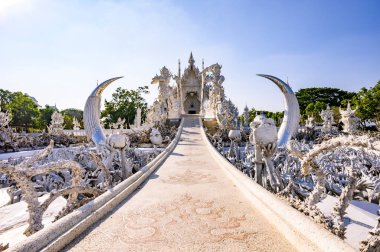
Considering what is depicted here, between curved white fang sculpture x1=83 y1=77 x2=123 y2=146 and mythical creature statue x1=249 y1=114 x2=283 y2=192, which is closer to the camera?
mythical creature statue x1=249 y1=114 x2=283 y2=192

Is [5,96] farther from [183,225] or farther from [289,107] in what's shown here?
[183,225]

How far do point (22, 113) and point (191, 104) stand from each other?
99.2ft

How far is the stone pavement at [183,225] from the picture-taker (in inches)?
91.5

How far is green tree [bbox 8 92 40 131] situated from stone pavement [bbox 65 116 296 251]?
46708 mm

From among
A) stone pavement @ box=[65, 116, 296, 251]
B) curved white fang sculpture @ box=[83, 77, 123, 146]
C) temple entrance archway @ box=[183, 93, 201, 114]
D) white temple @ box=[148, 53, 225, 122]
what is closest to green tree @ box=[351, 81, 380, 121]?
white temple @ box=[148, 53, 225, 122]

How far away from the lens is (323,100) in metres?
58.5

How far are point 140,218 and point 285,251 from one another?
70.7 inches

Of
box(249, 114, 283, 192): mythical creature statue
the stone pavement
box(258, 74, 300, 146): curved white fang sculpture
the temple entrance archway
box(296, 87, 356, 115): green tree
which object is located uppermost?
box(296, 87, 356, 115): green tree

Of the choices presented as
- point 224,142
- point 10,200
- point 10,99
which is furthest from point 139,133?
point 10,99

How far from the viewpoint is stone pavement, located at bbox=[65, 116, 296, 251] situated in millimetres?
2324

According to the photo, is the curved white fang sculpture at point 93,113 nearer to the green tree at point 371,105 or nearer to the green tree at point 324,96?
the green tree at point 371,105

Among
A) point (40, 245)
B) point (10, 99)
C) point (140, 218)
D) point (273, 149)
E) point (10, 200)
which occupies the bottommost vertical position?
point (10, 200)

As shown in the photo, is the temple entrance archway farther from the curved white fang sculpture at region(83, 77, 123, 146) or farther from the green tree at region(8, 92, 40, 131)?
the green tree at region(8, 92, 40, 131)

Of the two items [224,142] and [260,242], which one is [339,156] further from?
[260,242]
